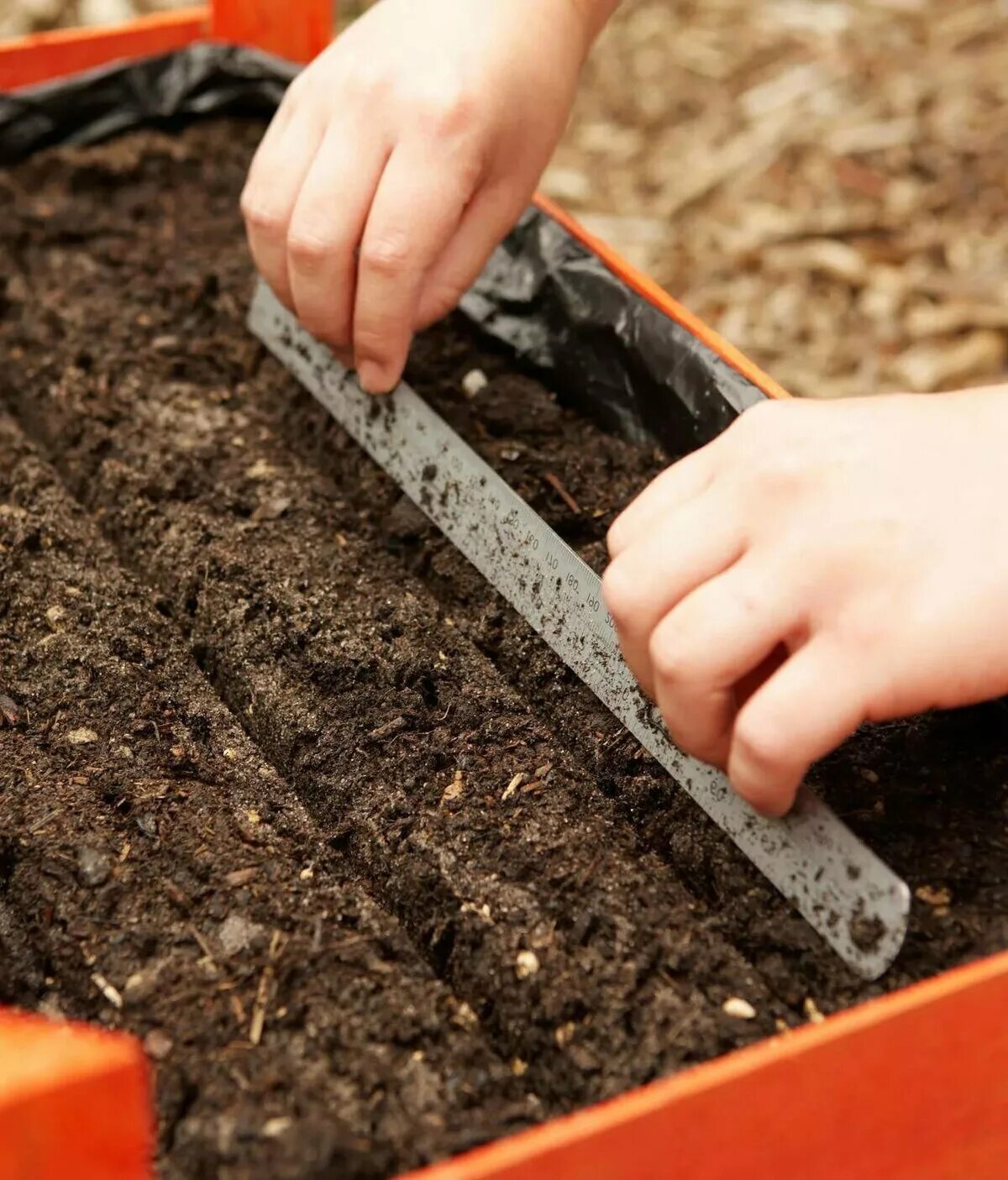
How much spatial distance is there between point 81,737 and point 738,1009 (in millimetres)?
625

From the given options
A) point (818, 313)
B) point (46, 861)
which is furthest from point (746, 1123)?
point (818, 313)

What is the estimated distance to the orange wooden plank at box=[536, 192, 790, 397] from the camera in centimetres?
145

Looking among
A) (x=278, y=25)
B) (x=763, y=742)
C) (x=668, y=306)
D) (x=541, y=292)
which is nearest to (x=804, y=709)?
(x=763, y=742)

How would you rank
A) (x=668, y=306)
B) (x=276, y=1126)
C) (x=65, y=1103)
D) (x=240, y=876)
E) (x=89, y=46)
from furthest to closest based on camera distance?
1. (x=89, y=46)
2. (x=668, y=306)
3. (x=240, y=876)
4. (x=276, y=1126)
5. (x=65, y=1103)

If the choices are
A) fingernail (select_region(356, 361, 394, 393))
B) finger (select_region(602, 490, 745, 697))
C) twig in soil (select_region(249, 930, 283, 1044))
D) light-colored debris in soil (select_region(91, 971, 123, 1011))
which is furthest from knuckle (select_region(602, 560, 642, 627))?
fingernail (select_region(356, 361, 394, 393))

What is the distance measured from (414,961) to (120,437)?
2.60 ft

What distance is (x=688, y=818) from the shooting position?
3.84 feet

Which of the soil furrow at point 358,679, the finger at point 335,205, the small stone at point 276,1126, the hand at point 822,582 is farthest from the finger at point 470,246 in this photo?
the small stone at point 276,1126

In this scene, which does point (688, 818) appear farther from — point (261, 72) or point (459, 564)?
point (261, 72)

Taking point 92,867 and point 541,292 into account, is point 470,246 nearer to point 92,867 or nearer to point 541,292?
point 541,292

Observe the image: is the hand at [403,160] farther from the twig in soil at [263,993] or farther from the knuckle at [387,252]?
the twig in soil at [263,993]

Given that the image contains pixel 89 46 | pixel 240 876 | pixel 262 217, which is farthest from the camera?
pixel 89 46

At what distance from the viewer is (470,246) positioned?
145 centimetres

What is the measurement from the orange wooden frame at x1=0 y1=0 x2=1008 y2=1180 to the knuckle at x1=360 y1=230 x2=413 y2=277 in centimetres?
84
